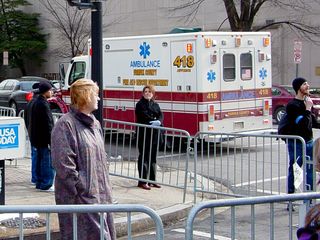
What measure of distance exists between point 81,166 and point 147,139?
590 cm

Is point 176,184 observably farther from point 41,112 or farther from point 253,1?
point 253,1

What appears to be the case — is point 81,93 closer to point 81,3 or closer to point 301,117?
point 81,3

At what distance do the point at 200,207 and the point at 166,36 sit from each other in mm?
12058

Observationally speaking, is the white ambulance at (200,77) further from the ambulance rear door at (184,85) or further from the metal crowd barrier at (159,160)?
the metal crowd barrier at (159,160)

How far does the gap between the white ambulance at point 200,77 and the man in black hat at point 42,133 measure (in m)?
5.81

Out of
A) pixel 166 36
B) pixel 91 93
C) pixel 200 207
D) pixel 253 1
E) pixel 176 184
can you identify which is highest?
pixel 253 1

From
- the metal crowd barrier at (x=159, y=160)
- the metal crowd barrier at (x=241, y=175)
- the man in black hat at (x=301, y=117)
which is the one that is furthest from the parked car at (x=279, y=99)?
the man in black hat at (x=301, y=117)

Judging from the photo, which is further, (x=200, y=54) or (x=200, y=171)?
(x=200, y=54)

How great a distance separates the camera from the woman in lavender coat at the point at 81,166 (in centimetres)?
504

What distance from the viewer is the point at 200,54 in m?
15.2

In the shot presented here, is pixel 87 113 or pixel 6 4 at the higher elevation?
pixel 6 4

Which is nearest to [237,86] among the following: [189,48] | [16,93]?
[189,48]

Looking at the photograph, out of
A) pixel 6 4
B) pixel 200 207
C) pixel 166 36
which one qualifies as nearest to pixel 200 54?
pixel 166 36

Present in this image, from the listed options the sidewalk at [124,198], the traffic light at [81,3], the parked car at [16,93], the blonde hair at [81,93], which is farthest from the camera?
the parked car at [16,93]
